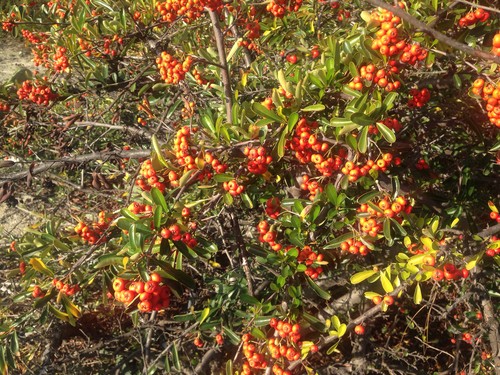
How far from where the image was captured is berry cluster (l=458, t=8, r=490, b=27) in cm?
192

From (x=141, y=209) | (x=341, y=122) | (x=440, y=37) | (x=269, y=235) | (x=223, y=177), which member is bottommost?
(x=269, y=235)

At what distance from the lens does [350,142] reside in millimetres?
1998

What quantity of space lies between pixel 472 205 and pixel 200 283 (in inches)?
90.6

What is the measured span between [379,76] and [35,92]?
3.07 m

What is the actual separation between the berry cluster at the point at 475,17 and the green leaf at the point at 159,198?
1631mm

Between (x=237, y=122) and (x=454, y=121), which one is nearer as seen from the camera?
(x=237, y=122)

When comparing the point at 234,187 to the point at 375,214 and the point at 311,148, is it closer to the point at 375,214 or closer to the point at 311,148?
the point at 311,148

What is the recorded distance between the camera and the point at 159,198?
1.87 meters

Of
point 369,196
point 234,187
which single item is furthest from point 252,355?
point 369,196

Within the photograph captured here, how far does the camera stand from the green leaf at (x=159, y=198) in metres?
1.85

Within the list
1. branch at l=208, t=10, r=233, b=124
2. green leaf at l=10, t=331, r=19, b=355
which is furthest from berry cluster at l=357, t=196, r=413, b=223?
green leaf at l=10, t=331, r=19, b=355

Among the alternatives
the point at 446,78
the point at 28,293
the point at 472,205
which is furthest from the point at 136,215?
the point at 472,205

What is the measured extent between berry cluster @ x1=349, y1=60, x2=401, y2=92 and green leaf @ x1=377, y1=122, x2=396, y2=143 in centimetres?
22

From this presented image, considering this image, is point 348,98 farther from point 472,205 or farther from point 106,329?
point 106,329
